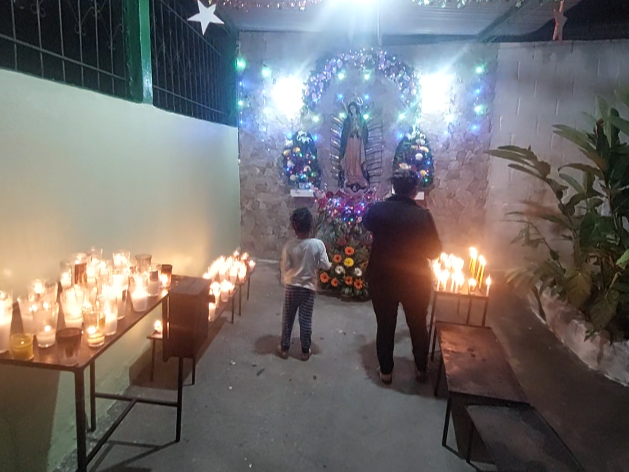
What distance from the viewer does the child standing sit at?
3.81m

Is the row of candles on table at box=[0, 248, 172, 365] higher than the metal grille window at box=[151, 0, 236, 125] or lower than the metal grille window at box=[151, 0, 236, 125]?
lower

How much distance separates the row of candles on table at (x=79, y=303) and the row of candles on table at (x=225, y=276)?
→ 1309 millimetres

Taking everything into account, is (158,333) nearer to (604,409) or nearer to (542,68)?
(604,409)

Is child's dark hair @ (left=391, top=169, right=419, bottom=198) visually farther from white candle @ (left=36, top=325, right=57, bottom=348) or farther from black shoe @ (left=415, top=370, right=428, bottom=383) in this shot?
white candle @ (left=36, top=325, right=57, bottom=348)

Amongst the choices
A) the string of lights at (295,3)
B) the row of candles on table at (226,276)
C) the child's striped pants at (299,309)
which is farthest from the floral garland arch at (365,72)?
the child's striped pants at (299,309)

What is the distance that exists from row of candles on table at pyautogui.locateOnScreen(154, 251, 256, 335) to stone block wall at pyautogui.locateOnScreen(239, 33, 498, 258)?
1996 millimetres

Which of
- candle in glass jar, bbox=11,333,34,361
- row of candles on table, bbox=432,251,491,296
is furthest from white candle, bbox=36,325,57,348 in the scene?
row of candles on table, bbox=432,251,491,296

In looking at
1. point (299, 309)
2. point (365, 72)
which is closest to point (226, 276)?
point (299, 309)

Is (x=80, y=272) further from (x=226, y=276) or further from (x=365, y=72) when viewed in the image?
(x=365, y=72)

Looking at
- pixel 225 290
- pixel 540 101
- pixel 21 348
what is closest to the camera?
pixel 21 348

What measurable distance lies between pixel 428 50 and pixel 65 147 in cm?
528

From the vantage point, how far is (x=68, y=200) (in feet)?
9.08

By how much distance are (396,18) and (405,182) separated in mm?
3318

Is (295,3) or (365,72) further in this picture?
(365,72)
